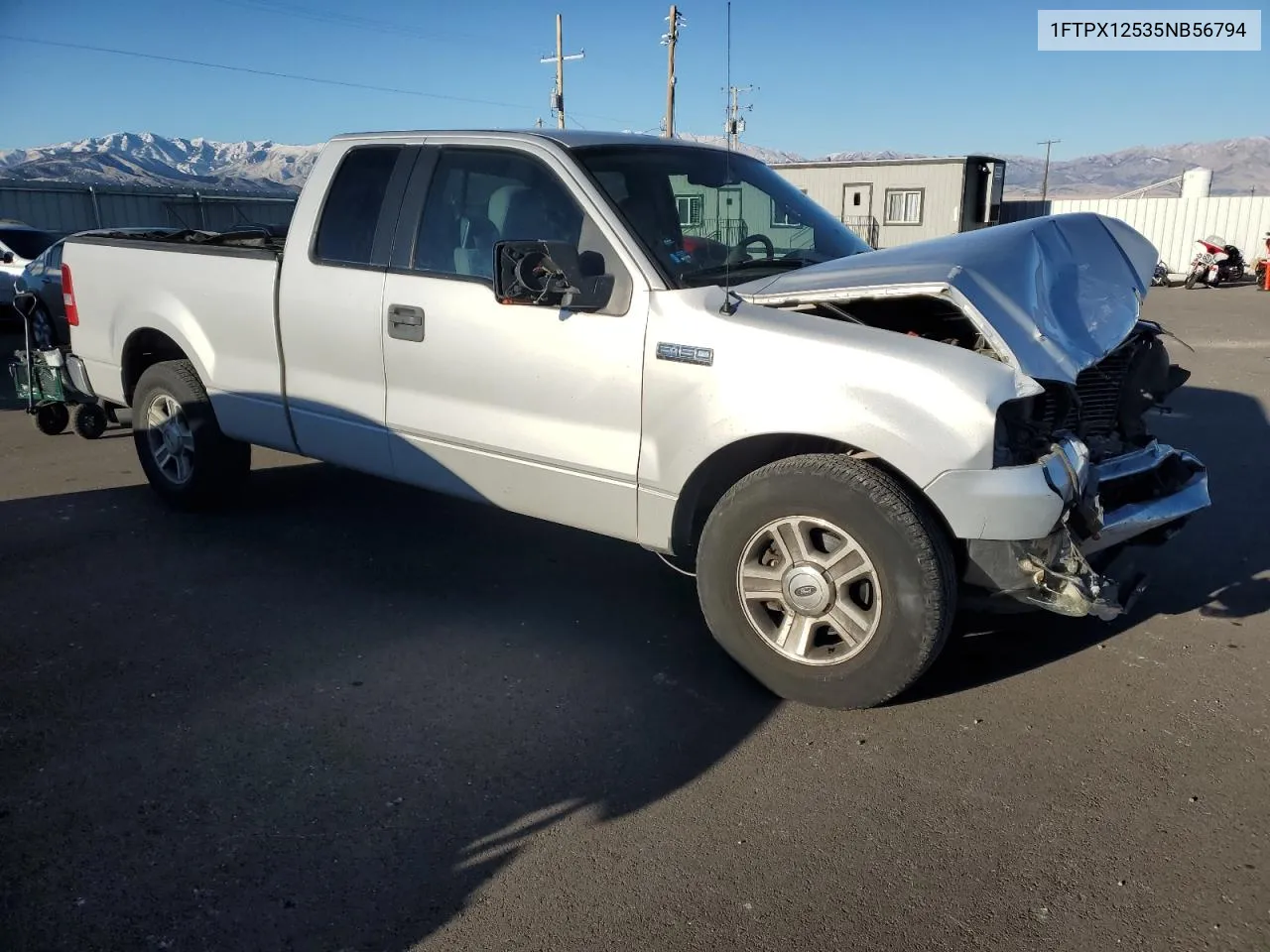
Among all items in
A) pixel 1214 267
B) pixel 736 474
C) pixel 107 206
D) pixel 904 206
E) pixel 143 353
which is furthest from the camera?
pixel 904 206

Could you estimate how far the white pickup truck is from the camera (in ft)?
10.9

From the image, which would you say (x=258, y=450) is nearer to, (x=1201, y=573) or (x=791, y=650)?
(x=791, y=650)

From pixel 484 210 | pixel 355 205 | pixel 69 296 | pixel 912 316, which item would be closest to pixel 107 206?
pixel 69 296

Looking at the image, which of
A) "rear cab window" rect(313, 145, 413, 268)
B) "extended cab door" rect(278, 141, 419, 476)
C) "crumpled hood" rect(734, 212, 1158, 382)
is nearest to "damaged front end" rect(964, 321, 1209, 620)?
"crumpled hood" rect(734, 212, 1158, 382)

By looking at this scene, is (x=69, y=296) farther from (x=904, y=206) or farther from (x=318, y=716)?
(x=904, y=206)

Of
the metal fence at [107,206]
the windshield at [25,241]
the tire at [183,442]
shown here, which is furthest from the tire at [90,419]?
the metal fence at [107,206]

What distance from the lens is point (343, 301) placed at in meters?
4.72

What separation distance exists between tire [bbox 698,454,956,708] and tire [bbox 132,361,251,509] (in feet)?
10.7

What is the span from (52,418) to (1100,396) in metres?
7.95

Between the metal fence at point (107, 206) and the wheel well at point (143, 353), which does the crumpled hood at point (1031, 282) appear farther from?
the metal fence at point (107, 206)

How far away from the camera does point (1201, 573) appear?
4.93m

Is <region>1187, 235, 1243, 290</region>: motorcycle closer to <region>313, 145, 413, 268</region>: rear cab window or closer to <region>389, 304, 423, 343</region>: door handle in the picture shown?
<region>313, 145, 413, 268</region>: rear cab window

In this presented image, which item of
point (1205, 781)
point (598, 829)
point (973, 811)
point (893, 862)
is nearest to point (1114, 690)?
point (1205, 781)

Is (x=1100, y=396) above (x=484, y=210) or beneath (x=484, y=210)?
beneath
